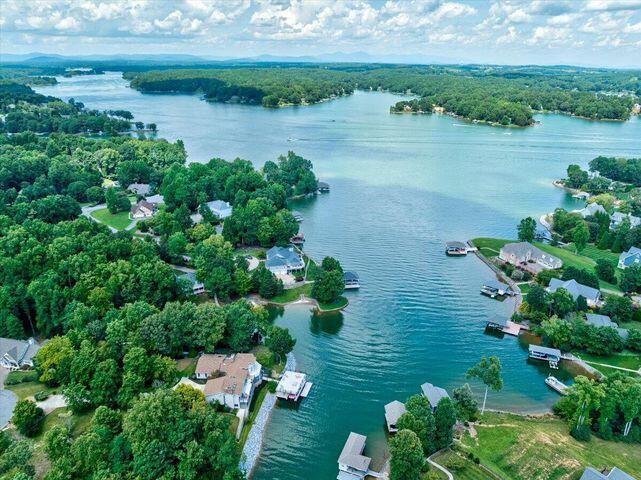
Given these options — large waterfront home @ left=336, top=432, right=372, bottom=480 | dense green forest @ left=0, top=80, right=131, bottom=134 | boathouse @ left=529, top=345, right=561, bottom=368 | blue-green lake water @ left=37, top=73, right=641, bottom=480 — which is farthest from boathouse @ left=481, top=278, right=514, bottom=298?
dense green forest @ left=0, top=80, right=131, bottom=134

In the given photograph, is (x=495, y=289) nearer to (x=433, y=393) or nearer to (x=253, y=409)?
(x=433, y=393)

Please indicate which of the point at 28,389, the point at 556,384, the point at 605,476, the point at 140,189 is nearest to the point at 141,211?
the point at 140,189

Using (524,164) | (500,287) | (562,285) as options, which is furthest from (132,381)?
(524,164)

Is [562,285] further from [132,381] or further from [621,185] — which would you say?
[621,185]

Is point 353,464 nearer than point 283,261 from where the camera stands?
Yes

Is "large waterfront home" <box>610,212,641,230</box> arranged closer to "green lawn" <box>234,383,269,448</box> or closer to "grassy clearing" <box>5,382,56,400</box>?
"green lawn" <box>234,383,269,448</box>
